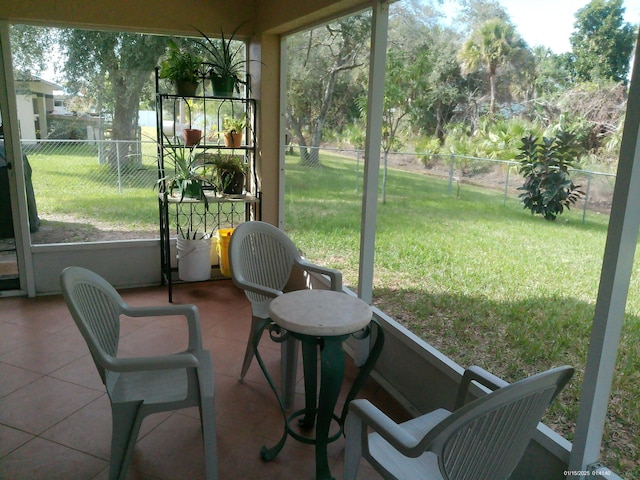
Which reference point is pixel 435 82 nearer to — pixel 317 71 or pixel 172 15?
pixel 317 71

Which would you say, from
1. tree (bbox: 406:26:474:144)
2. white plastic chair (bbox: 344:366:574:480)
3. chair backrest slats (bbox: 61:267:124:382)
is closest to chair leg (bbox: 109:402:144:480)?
chair backrest slats (bbox: 61:267:124:382)

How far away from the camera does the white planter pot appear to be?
3.90 m

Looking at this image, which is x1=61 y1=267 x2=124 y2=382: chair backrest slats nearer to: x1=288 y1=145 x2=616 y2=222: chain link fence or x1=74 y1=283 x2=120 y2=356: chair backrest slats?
x1=74 y1=283 x2=120 y2=356: chair backrest slats

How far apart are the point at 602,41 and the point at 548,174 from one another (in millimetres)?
737

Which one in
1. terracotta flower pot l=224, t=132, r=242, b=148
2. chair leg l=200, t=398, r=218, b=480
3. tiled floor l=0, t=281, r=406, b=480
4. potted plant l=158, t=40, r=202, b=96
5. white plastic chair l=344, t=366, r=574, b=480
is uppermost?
potted plant l=158, t=40, r=202, b=96

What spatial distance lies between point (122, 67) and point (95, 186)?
1.02m

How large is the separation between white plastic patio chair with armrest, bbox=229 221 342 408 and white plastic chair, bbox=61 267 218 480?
553mm

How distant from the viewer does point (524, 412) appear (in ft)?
3.95

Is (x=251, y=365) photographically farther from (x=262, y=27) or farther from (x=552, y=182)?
(x=262, y=27)

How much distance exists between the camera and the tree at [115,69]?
12.5ft

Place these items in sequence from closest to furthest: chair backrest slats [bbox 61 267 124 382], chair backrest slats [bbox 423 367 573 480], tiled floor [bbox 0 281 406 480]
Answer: chair backrest slats [bbox 423 367 573 480]
chair backrest slats [bbox 61 267 124 382]
tiled floor [bbox 0 281 406 480]

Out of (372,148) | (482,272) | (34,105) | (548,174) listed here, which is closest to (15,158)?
(34,105)

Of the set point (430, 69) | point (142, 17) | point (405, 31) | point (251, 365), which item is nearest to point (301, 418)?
point (251, 365)

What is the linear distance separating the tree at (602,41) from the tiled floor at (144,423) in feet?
6.24
